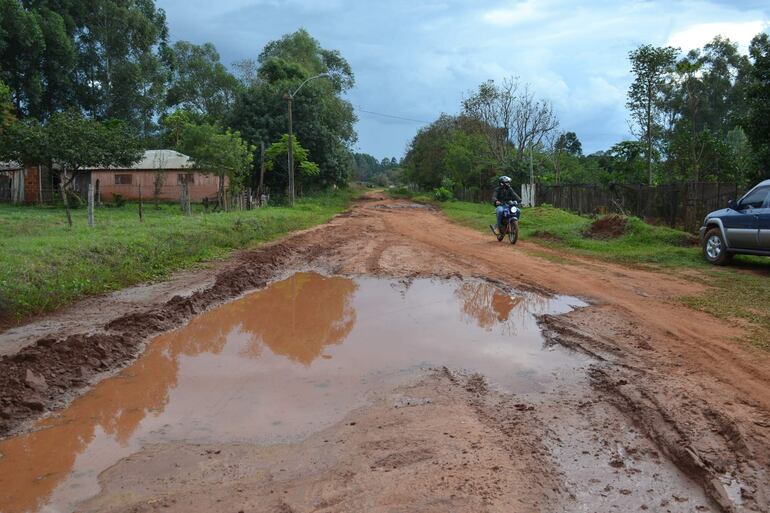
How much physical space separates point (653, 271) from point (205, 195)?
31.0 meters

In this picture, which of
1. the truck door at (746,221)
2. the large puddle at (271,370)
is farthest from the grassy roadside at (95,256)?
the truck door at (746,221)

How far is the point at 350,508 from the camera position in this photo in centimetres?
301

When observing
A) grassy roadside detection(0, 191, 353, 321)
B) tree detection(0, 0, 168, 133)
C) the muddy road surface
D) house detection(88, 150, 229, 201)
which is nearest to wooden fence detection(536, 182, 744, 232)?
the muddy road surface

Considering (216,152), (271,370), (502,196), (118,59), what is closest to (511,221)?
(502,196)

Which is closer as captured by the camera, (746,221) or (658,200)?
(746,221)

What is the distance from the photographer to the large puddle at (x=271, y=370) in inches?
155

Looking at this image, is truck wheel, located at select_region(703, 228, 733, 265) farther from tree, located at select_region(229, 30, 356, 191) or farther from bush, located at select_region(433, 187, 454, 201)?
bush, located at select_region(433, 187, 454, 201)

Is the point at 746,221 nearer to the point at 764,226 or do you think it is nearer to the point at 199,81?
the point at 764,226

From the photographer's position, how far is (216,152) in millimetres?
25078

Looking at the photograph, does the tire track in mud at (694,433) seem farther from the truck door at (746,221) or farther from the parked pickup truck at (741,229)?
the truck door at (746,221)

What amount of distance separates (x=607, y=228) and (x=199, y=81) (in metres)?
50.2

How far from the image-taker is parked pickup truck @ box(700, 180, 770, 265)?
1037 cm

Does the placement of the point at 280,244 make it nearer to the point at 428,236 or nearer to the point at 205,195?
the point at 428,236

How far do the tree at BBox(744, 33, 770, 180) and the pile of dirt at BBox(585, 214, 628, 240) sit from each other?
4384 mm
